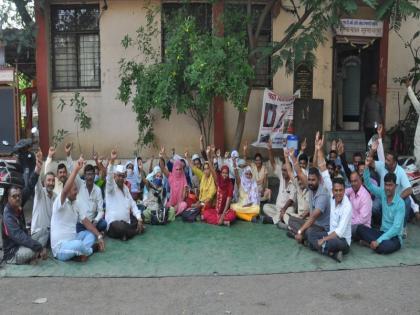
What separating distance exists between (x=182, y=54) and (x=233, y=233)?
338cm

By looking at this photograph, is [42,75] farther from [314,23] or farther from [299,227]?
[299,227]

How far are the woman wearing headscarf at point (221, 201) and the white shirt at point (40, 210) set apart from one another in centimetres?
267

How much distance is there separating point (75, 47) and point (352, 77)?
7113mm

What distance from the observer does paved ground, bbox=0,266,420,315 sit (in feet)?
15.1

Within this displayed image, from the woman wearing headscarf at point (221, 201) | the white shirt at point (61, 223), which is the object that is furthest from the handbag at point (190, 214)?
the white shirt at point (61, 223)

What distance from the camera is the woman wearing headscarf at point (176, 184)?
8.40m

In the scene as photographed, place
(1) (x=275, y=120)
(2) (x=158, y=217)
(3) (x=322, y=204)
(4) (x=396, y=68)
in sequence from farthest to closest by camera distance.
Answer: (4) (x=396, y=68), (1) (x=275, y=120), (2) (x=158, y=217), (3) (x=322, y=204)

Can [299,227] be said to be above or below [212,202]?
below

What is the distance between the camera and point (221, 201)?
26.0 feet

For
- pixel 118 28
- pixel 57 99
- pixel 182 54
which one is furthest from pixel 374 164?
pixel 57 99

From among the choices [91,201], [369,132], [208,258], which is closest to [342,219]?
[208,258]

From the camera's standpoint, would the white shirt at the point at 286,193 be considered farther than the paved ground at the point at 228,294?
Yes

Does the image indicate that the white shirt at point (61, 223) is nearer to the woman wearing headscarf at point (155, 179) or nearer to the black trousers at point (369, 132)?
the woman wearing headscarf at point (155, 179)

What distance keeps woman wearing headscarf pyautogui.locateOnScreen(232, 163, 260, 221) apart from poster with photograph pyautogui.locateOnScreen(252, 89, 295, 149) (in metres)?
2.49
